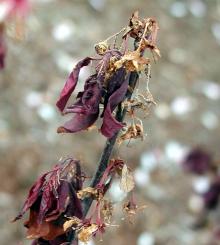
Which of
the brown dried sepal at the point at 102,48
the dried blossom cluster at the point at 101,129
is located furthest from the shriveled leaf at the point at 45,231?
the brown dried sepal at the point at 102,48

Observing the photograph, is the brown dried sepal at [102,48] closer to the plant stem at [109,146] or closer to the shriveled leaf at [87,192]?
the plant stem at [109,146]

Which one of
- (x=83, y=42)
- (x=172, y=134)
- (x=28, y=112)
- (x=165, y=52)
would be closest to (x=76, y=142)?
(x=28, y=112)

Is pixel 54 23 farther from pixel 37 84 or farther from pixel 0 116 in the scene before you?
pixel 0 116

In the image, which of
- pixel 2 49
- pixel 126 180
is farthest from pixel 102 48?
pixel 2 49

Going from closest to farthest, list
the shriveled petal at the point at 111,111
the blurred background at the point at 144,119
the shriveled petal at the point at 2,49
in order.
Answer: the shriveled petal at the point at 111,111 → the shriveled petal at the point at 2,49 → the blurred background at the point at 144,119

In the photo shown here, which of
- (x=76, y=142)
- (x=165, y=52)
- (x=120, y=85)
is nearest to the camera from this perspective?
(x=120, y=85)

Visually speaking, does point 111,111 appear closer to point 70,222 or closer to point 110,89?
point 110,89

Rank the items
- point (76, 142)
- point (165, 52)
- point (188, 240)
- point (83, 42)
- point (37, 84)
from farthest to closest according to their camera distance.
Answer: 1. point (165, 52)
2. point (83, 42)
3. point (37, 84)
4. point (76, 142)
5. point (188, 240)
